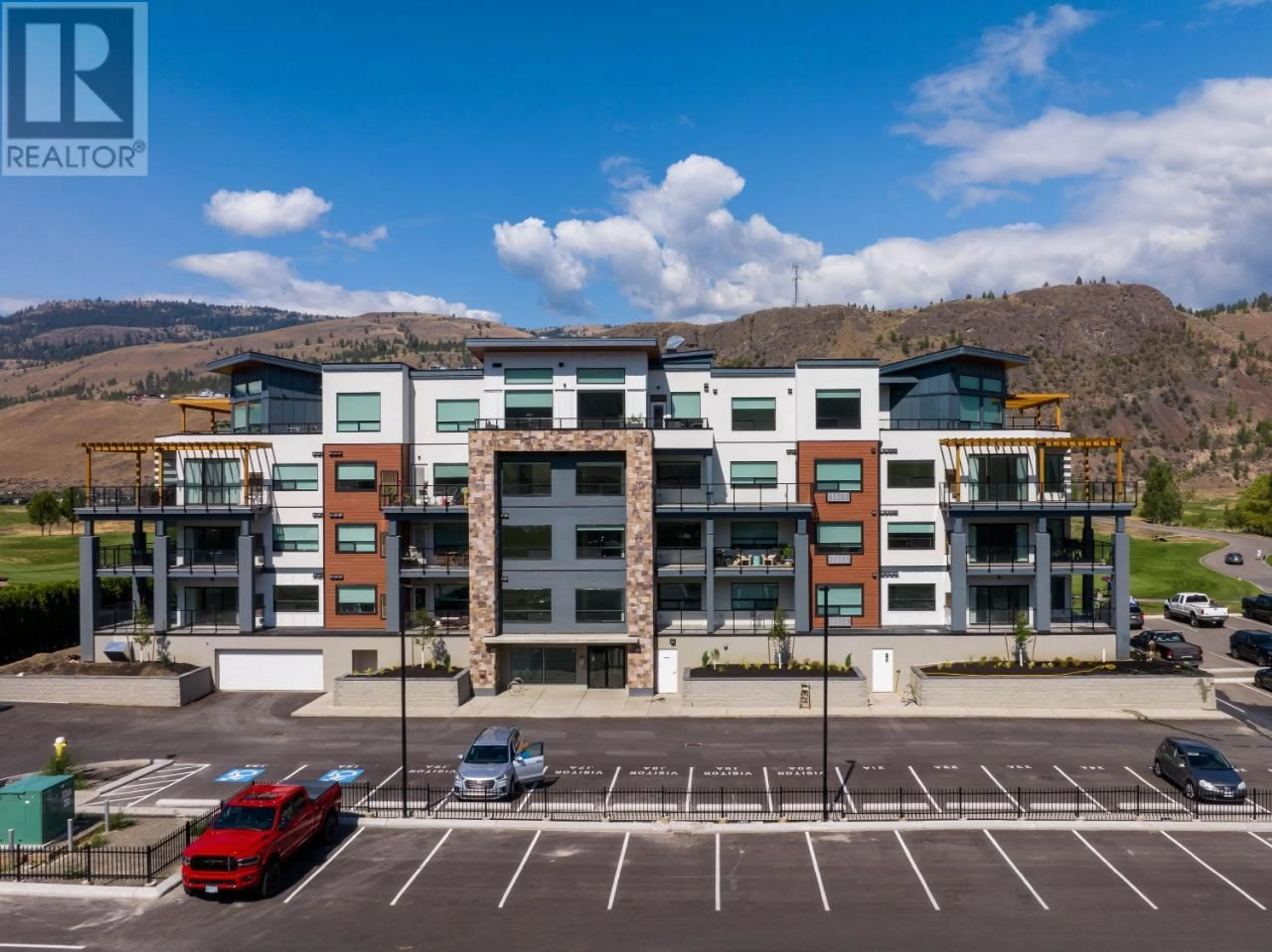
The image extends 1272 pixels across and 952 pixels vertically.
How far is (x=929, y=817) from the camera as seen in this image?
26.2 metres

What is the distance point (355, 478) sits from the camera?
46.9 metres

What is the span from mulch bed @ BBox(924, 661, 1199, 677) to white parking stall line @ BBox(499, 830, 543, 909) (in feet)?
72.8

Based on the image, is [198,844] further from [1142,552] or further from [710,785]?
[1142,552]

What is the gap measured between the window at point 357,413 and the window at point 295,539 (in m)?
5.47

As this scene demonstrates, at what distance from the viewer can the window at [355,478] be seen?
4681 cm

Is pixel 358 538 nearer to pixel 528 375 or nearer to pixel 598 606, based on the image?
pixel 528 375

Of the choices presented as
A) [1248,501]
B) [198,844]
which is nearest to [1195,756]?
[198,844]

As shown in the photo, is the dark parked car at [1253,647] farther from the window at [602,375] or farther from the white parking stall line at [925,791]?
the window at [602,375]

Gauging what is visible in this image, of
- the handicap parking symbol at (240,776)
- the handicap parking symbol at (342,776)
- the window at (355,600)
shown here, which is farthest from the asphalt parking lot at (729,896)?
the window at (355,600)

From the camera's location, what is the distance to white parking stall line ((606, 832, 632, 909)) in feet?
70.2

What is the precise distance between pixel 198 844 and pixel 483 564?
72.3 ft

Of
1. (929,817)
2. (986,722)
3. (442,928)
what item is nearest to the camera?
(442,928)

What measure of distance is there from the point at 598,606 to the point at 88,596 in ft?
84.0

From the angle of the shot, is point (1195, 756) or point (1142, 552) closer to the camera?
point (1195, 756)
